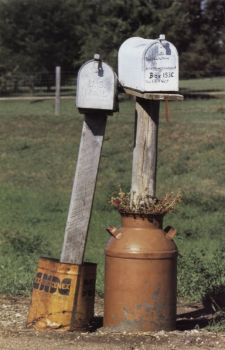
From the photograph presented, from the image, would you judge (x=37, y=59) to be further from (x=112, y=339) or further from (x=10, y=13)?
(x=112, y=339)

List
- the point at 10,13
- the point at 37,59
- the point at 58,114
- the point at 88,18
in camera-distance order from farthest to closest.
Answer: the point at 10,13, the point at 37,59, the point at 88,18, the point at 58,114

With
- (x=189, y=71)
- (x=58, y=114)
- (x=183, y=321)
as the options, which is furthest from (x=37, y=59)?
(x=183, y=321)

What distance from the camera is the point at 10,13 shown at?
45656 millimetres

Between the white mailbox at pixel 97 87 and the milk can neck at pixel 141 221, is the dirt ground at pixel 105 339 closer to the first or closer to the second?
the milk can neck at pixel 141 221

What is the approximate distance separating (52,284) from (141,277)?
26.1 inches

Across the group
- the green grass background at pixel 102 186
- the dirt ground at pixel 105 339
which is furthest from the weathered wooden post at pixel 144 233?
the green grass background at pixel 102 186

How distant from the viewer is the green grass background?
9367 millimetres

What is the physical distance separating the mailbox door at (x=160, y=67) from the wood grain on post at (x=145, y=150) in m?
0.17

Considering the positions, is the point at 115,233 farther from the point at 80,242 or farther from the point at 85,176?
the point at 85,176

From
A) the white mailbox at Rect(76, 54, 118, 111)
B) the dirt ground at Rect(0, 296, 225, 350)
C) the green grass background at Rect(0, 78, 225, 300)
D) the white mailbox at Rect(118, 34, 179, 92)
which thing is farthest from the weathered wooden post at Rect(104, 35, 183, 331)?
the green grass background at Rect(0, 78, 225, 300)

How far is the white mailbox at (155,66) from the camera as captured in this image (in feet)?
19.7

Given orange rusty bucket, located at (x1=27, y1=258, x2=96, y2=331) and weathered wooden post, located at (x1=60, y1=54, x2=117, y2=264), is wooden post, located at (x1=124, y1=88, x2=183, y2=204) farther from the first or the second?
orange rusty bucket, located at (x1=27, y1=258, x2=96, y2=331)

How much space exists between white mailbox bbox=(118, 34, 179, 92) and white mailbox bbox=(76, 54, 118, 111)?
0.22 meters

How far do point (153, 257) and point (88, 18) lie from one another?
112ft
